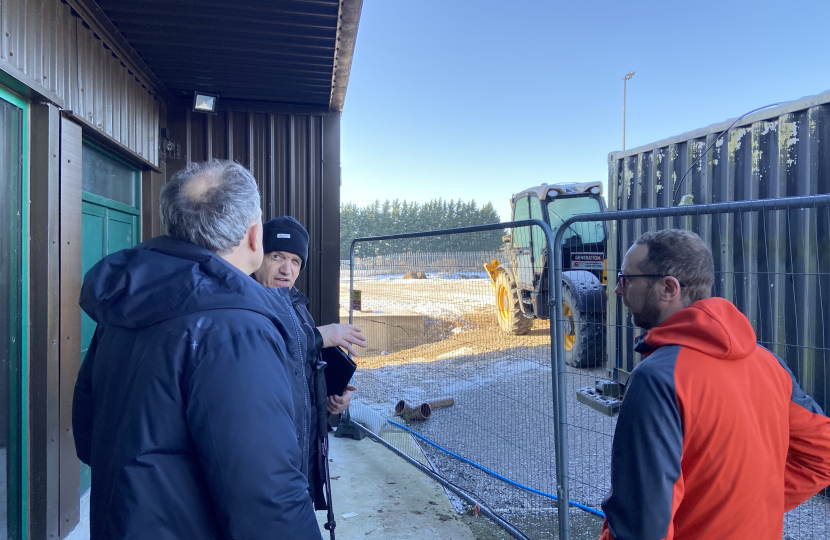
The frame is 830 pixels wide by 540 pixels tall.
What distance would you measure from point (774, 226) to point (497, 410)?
253cm

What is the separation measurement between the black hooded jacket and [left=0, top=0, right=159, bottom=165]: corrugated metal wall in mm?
1960

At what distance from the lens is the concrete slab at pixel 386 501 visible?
3.32 meters

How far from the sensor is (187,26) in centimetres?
357

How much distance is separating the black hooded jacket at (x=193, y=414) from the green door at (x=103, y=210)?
8.79 ft

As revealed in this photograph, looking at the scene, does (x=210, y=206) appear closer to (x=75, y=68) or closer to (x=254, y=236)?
(x=254, y=236)

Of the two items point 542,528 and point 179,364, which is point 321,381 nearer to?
point 179,364

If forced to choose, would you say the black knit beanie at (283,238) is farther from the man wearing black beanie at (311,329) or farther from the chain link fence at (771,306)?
the chain link fence at (771,306)

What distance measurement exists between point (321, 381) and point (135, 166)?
324 cm

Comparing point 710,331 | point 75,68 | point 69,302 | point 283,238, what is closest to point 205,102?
point 75,68

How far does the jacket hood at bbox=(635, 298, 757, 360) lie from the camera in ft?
4.43

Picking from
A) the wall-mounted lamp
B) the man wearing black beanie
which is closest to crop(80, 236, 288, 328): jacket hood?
the man wearing black beanie

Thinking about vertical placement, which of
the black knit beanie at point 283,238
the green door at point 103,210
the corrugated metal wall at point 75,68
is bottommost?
the black knit beanie at point 283,238

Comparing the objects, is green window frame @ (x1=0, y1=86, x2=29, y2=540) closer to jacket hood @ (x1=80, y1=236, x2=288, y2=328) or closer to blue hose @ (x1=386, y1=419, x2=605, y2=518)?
jacket hood @ (x1=80, y1=236, x2=288, y2=328)

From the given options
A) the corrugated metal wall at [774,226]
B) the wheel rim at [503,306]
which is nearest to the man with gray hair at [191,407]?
the wheel rim at [503,306]
